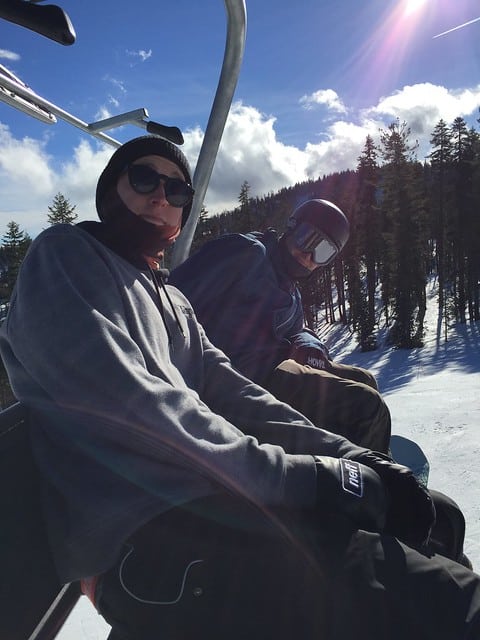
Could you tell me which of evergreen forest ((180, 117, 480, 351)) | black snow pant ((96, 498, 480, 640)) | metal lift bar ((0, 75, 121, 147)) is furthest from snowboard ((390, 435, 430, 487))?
evergreen forest ((180, 117, 480, 351))

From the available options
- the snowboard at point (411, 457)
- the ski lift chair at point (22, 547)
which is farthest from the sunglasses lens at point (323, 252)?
the ski lift chair at point (22, 547)

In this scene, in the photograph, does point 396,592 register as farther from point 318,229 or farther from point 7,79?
point 7,79

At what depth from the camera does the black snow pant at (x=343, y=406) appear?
6.97 ft

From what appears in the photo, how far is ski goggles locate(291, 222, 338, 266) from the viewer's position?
309 centimetres

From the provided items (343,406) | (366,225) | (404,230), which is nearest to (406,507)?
(343,406)

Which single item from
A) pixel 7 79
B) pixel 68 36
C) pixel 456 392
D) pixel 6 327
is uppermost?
pixel 7 79

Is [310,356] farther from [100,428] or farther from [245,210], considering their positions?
[245,210]

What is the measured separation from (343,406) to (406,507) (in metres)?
0.80

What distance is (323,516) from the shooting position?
4.20 ft

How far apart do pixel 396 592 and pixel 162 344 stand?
922mm

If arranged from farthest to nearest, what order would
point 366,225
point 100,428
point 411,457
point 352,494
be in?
point 366,225 → point 411,457 → point 352,494 → point 100,428

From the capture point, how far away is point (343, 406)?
216cm

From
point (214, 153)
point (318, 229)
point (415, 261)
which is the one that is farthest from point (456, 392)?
point (415, 261)

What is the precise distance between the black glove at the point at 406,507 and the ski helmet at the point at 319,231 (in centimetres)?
184
